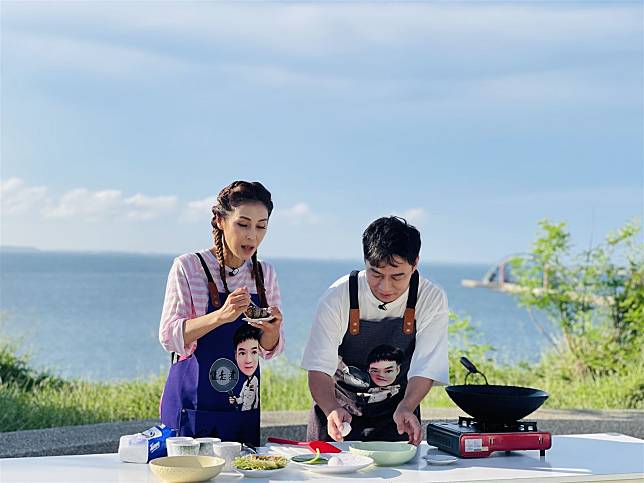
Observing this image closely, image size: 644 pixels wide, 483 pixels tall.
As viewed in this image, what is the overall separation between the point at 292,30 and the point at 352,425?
1794 inches

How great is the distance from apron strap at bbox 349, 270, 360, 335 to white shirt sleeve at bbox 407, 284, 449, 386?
0.26 metres

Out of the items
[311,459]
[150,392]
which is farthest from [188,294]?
[150,392]

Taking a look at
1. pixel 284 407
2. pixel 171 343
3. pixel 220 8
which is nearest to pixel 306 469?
pixel 171 343

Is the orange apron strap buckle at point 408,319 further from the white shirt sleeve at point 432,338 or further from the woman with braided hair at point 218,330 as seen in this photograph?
the woman with braided hair at point 218,330

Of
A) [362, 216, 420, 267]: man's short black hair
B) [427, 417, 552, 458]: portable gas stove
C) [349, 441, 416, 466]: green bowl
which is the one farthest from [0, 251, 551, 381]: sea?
[349, 441, 416, 466]: green bowl

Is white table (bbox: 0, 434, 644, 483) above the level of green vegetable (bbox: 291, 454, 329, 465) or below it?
below

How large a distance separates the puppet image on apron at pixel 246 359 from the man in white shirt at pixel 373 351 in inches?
9.0

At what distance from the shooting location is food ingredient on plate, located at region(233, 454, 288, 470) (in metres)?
3.29

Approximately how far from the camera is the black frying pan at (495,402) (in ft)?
11.8

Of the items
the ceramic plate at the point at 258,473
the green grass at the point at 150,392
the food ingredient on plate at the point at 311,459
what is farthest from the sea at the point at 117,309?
the ceramic plate at the point at 258,473

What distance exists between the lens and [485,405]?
143 inches

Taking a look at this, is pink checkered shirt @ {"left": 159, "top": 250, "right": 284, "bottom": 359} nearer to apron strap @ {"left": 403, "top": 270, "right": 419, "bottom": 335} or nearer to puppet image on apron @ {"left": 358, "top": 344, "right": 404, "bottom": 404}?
puppet image on apron @ {"left": 358, "top": 344, "right": 404, "bottom": 404}

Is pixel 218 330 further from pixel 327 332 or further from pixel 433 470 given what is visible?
pixel 433 470

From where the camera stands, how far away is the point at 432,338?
13.3 feet
